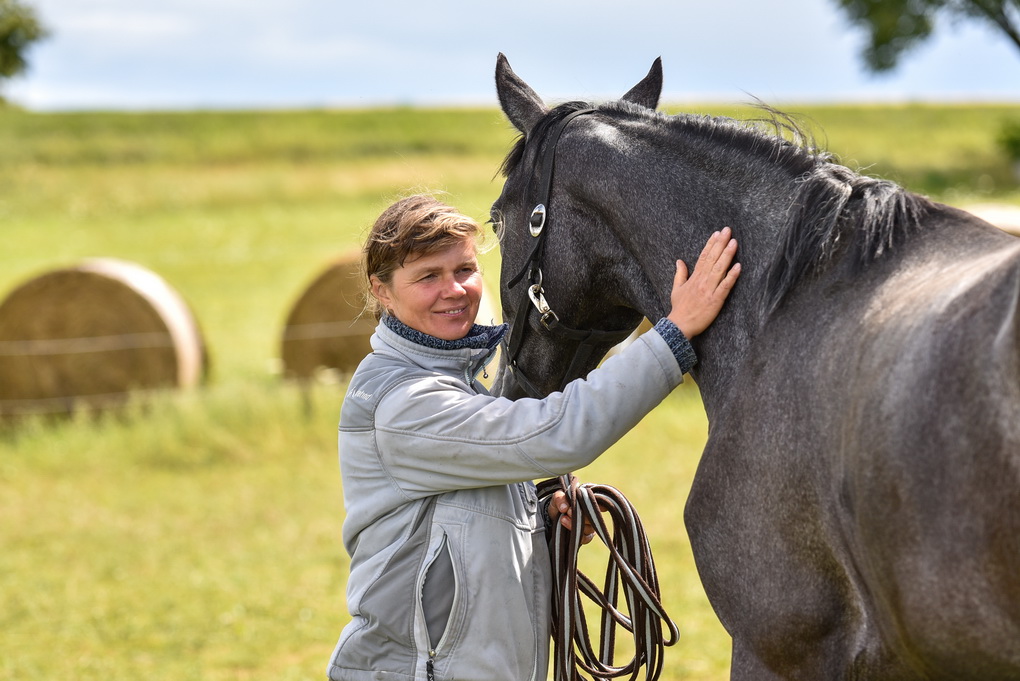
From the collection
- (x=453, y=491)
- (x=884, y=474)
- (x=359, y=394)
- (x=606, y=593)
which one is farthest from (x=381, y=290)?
(x=884, y=474)

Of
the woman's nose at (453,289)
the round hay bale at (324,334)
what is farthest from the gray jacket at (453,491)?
the round hay bale at (324,334)

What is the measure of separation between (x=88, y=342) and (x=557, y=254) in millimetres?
8454

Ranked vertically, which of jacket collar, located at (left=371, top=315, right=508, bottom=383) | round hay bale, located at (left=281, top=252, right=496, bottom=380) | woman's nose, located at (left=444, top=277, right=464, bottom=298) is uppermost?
woman's nose, located at (left=444, top=277, right=464, bottom=298)

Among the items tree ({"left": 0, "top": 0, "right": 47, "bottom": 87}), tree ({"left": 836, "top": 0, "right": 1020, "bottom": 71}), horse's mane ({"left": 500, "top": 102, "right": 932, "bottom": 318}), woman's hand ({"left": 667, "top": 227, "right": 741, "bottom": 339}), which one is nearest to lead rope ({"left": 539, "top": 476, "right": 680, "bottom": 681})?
woman's hand ({"left": 667, "top": 227, "right": 741, "bottom": 339})

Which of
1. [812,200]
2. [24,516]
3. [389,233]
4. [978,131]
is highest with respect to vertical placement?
[978,131]

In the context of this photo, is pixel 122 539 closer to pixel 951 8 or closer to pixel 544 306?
pixel 544 306

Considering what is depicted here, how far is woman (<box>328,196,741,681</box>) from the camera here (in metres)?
2.19

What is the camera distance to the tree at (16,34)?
3894 cm

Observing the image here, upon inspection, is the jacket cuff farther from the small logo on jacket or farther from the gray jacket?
the small logo on jacket

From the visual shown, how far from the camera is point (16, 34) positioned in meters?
Result: 39.6

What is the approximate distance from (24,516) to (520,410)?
6.36m

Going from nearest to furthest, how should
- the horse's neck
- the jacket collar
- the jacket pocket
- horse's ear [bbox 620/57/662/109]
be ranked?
1. the horse's neck
2. the jacket pocket
3. the jacket collar
4. horse's ear [bbox 620/57/662/109]

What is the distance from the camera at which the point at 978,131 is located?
31.6 metres

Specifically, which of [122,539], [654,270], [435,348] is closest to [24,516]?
[122,539]
